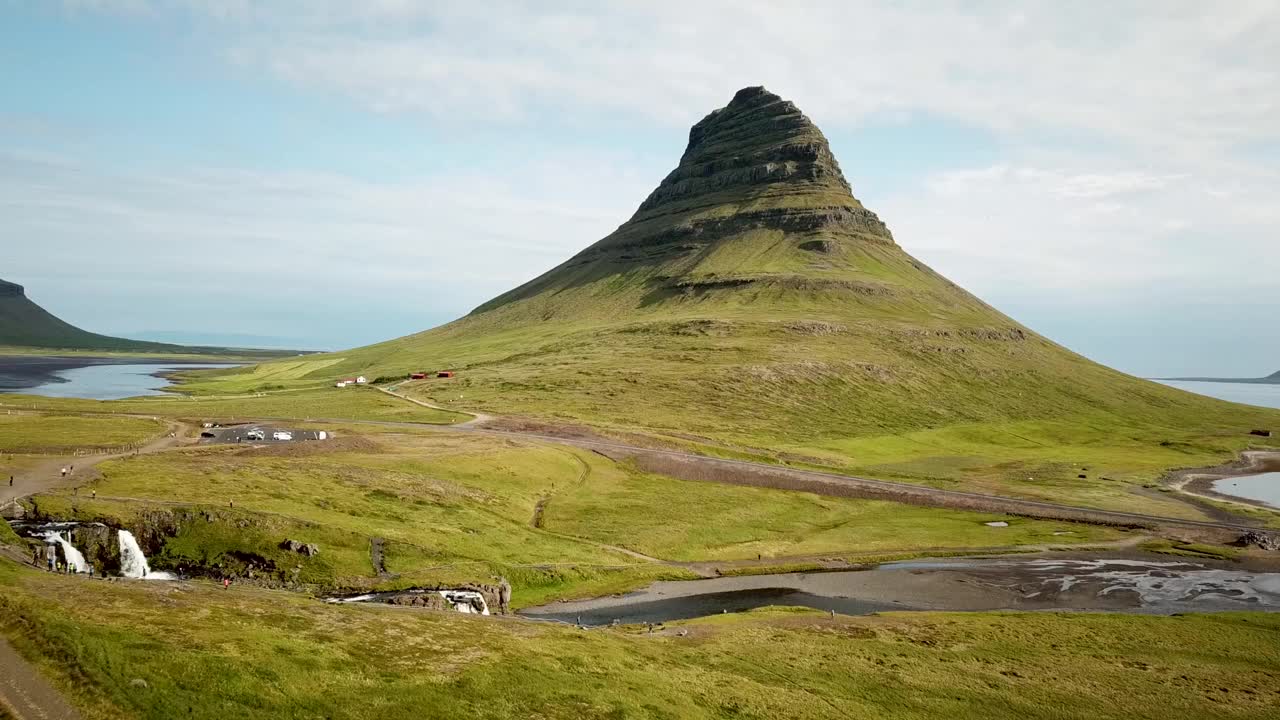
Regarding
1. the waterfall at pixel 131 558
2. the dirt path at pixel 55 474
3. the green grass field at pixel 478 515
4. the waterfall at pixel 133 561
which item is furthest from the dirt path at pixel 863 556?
the dirt path at pixel 55 474

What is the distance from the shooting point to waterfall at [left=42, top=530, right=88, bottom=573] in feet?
196

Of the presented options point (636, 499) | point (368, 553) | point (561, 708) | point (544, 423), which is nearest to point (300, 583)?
point (368, 553)

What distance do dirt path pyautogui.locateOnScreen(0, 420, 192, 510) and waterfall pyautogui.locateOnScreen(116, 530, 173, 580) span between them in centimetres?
1149

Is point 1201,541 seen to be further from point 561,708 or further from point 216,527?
point 216,527

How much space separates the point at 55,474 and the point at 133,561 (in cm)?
2518

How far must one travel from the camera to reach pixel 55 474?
78.7m

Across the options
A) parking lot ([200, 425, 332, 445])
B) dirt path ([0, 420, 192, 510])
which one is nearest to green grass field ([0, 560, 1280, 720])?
dirt path ([0, 420, 192, 510])

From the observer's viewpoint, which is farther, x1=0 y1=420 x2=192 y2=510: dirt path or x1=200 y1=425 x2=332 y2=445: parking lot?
x1=200 y1=425 x2=332 y2=445: parking lot

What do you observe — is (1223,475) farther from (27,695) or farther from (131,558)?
(27,695)

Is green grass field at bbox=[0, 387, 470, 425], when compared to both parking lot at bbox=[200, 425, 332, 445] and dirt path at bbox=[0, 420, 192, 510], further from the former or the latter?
dirt path at bbox=[0, 420, 192, 510]

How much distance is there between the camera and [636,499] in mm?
109625

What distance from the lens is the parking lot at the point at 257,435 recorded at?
111 metres

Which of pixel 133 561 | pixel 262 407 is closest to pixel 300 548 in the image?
pixel 133 561

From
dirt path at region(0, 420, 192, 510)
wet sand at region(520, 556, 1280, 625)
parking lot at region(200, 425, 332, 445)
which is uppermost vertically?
parking lot at region(200, 425, 332, 445)
